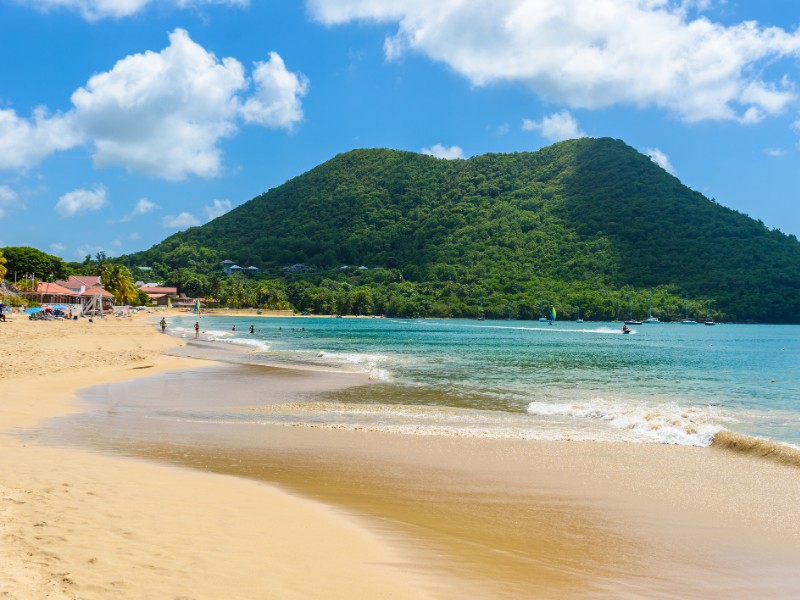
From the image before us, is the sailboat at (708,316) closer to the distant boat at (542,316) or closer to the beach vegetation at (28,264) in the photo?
the distant boat at (542,316)

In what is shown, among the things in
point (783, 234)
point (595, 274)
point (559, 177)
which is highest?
point (559, 177)

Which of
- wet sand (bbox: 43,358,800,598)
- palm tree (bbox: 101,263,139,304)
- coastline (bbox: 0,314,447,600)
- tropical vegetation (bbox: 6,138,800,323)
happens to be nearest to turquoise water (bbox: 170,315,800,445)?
wet sand (bbox: 43,358,800,598)

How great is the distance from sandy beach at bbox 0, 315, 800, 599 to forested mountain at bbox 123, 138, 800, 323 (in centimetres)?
13063

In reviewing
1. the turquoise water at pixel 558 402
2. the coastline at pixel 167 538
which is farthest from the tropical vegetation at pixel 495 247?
the coastline at pixel 167 538

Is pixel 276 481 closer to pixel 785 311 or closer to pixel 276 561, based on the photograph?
pixel 276 561

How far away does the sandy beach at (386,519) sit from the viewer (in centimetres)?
535

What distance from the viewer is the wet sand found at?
603 centimetres

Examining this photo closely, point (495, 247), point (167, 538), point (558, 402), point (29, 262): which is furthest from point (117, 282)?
point (167, 538)

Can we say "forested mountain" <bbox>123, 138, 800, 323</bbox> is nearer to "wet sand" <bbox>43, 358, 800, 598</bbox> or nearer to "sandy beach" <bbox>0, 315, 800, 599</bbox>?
"wet sand" <bbox>43, 358, 800, 598</bbox>

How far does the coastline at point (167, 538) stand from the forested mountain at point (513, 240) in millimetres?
134196

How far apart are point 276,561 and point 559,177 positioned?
167538 mm

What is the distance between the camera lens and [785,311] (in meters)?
127

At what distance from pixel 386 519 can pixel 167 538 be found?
2659 mm

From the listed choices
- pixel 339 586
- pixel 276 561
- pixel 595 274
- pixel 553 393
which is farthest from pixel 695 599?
pixel 595 274
